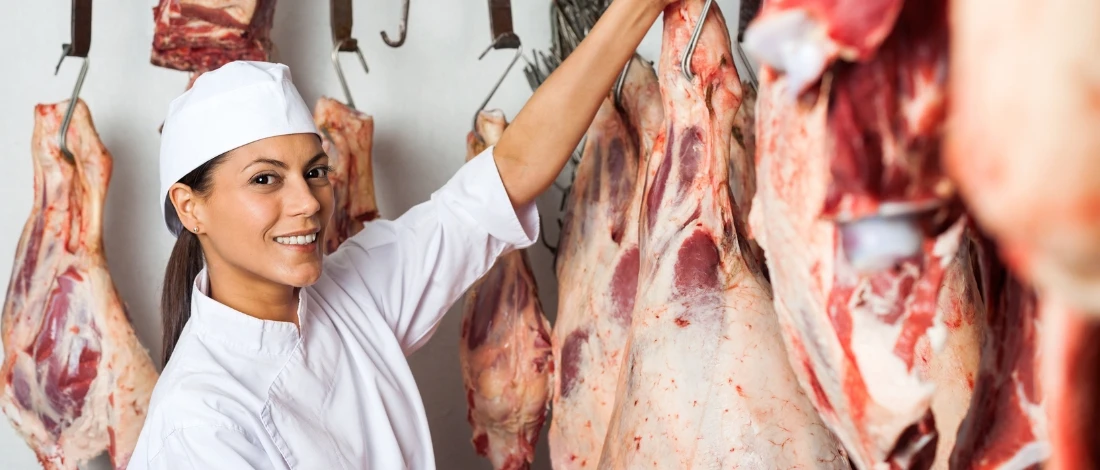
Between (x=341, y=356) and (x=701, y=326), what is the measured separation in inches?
27.8

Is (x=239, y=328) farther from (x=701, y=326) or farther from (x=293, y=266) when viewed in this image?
(x=701, y=326)

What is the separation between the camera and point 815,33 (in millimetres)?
615

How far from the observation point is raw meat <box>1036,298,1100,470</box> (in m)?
0.52

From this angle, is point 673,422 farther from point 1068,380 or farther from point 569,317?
point 1068,380

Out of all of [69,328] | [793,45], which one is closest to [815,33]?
[793,45]

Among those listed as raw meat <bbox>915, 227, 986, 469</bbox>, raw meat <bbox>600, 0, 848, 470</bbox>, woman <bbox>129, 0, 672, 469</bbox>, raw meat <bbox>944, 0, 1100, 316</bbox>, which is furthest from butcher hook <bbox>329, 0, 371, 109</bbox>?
raw meat <bbox>944, 0, 1100, 316</bbox>

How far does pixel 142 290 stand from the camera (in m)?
2.13

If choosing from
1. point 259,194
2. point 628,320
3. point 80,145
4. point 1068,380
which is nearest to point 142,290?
point 80,145

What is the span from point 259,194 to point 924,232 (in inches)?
45.1

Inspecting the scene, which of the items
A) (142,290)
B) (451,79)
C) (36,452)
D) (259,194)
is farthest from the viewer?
(451,79)

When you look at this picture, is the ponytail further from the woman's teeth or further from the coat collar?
the woman's teeth

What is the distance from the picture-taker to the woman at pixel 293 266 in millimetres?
1490

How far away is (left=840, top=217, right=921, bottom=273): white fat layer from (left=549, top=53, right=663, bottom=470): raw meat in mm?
943

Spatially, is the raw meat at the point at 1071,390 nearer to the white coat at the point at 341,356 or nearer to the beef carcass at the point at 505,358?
the white coat at the point at 341,356
